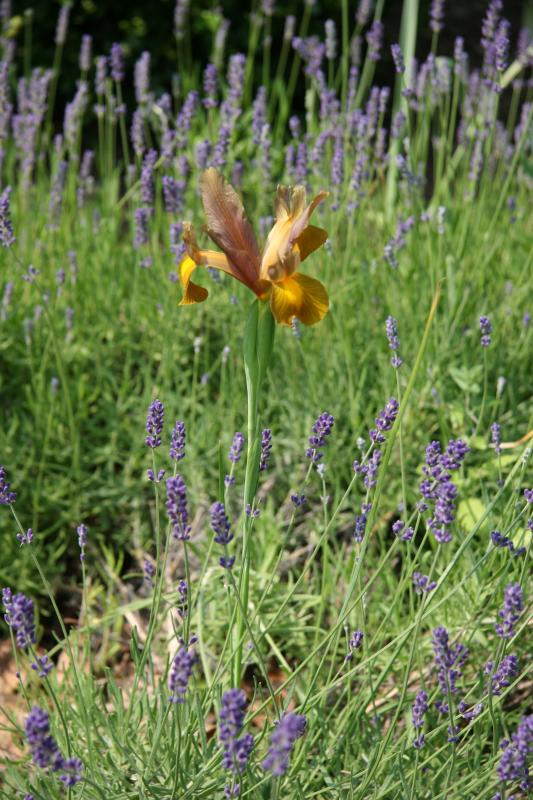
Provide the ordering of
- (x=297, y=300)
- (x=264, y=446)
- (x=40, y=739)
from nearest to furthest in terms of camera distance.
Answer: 1. (x=40, y=739)
2. (x=297, y=300)
3. (x=264, y=446)

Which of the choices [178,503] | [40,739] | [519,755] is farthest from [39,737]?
[519,755]

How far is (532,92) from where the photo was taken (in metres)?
5.65

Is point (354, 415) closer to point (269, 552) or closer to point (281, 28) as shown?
point (269, 552)

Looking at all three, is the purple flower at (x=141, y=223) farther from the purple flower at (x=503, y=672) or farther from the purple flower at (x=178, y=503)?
the purple flower at (x=503, y=672)

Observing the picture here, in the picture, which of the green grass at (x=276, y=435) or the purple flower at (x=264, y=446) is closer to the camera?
the purple flower at (x=264, y=446)

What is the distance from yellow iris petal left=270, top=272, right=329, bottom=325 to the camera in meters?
1.35

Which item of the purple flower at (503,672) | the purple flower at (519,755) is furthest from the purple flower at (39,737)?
the purple flower at (503,672)

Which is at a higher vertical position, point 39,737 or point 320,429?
point 320,429

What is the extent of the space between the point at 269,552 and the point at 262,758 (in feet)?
2.45

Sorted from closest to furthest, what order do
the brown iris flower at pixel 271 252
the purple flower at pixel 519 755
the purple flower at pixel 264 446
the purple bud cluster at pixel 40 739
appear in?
1. the purple bud cluster at pixel 40 739
2. the purple flower at pixel 519 755
3. the brown iris flower at pixel 271 252
4. the purple flower at pixel 264 446

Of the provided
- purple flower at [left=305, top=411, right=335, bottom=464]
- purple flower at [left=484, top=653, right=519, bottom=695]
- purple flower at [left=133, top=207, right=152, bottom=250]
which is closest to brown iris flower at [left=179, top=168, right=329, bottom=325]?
purple flower at [left=305, top=411, right=335, bottom=464]

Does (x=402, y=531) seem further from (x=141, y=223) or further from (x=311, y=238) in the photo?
(x=141, y=223)

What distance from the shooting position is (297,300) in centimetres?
135

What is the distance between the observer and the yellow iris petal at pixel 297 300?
4.43 feet
